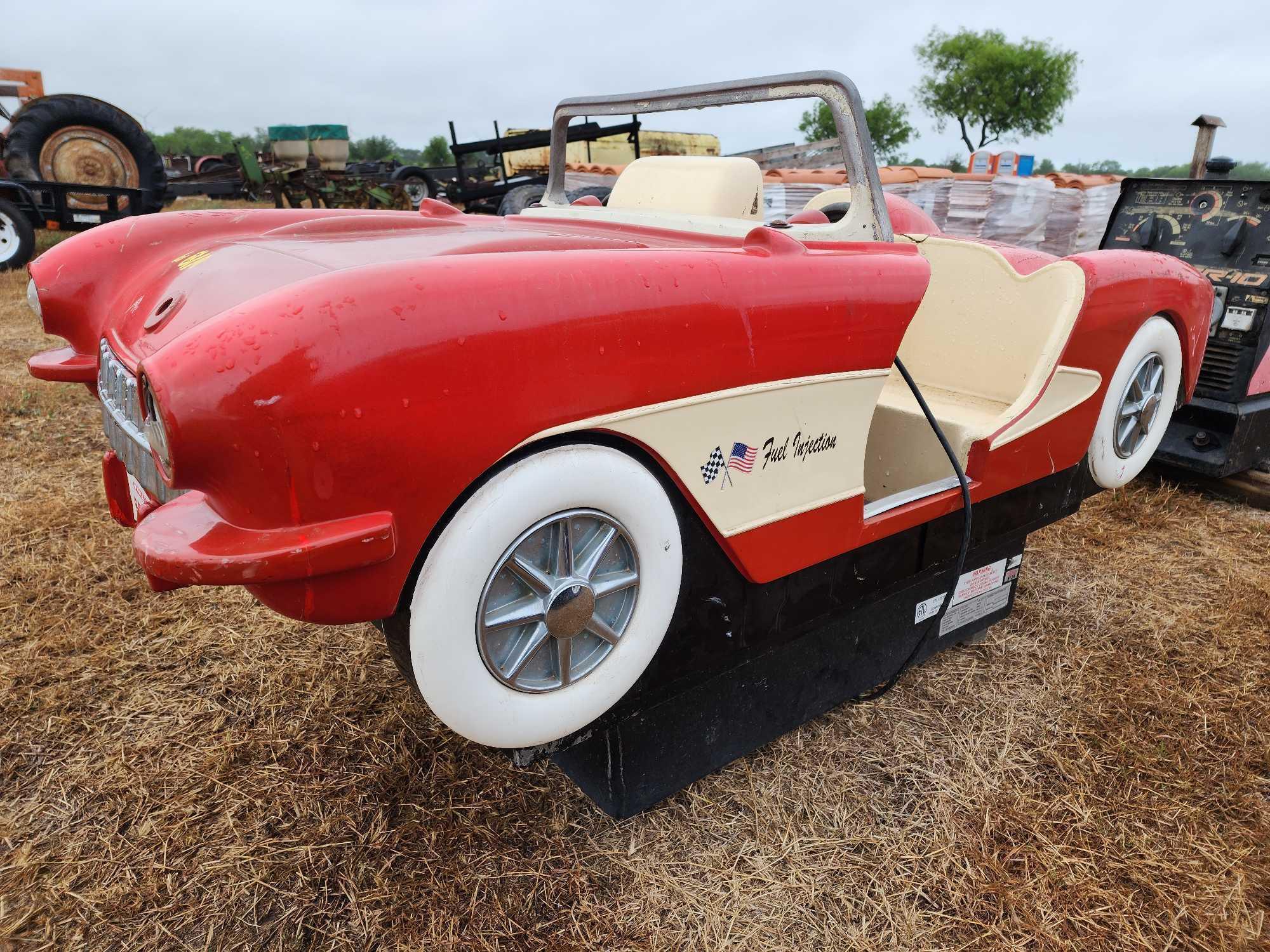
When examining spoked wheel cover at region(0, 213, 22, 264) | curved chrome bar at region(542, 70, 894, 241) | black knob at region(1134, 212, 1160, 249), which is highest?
curved chrome bar at region(542, 70, 894, 241)

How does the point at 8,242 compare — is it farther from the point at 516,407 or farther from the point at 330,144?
the point at 330,144

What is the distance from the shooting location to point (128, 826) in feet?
5.65

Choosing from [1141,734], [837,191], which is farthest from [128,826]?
[837,191]

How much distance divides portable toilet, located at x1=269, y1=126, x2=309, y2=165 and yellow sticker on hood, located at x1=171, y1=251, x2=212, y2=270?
18175mm

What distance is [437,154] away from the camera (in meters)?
53.4

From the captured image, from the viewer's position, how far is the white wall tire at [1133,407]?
86.8 inches

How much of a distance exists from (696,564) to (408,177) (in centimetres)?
1400

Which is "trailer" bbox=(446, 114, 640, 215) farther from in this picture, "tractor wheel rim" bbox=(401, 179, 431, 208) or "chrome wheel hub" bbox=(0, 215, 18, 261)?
"chrome wheel hub" bbox=(0, 215, 18, 261)

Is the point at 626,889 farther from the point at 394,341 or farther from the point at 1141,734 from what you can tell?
the point at 1141,734

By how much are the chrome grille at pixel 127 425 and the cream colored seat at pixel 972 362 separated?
1700mm

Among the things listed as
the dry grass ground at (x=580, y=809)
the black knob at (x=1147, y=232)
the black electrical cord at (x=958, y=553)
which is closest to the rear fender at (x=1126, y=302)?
the black electrical cord at (x=958, y=553)

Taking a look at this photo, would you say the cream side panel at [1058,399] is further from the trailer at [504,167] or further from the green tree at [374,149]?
the green tree at [374,149]

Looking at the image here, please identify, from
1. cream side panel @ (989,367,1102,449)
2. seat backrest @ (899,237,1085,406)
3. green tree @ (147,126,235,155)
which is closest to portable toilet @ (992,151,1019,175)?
seat backrest @ (899,237,1085,406)

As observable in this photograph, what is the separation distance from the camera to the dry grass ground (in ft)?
5.13
